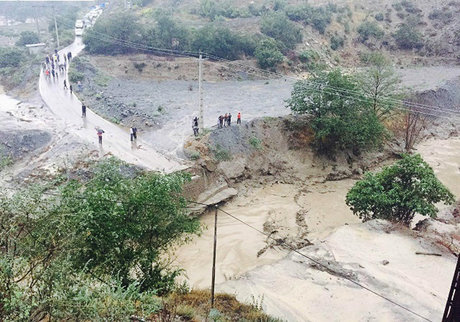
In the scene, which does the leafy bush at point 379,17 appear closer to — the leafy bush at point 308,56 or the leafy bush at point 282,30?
the leafy bush at point 282,30

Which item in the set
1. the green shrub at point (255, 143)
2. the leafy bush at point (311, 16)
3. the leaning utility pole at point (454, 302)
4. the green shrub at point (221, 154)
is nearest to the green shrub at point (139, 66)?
the green shrub at point (255, 143)

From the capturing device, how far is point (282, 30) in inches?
2377

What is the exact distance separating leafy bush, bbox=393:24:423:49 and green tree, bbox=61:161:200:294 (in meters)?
63.9

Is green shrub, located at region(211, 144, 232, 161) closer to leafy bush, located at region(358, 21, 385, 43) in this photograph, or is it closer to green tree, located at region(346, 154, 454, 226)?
green tree, located at region(346, 154, 454, 226)

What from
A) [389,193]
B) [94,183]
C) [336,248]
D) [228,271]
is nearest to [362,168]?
[389,193]

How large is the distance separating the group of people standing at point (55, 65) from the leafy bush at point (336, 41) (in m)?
40.1

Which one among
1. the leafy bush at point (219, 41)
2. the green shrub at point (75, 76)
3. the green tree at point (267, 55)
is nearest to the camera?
the green shrub at point (75, 76)

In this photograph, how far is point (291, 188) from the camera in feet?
109

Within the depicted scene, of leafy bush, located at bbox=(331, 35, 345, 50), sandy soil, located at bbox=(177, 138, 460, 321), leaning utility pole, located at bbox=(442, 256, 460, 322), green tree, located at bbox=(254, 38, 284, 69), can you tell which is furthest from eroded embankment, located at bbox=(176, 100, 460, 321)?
leafy bush, located at bbox=(331, 35, 345, 50)

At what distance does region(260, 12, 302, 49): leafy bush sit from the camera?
59969mm

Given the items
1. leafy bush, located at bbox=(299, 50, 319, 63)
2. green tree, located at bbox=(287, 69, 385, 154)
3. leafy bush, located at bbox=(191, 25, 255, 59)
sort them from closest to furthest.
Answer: green tree, located at bbox=(287, 69, 385, 154)
leafy bush, located at bbox=(191, 25, 255, 59)
leafy bush, located at bbox=(299, 50, 319, 63)

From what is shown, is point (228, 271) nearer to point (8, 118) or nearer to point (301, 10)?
A: point (8, 118)

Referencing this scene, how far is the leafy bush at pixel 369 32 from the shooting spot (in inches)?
2680

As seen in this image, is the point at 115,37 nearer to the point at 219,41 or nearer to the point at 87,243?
the point at 219,41
